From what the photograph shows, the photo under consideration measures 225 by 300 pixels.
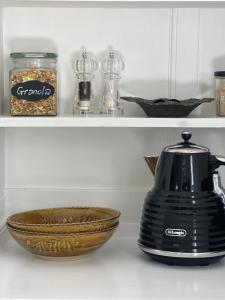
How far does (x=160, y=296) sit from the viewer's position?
1.46 m

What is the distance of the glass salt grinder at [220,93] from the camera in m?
1.90

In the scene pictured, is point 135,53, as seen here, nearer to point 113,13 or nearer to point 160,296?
point 113,13

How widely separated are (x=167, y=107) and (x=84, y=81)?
278 millimetres

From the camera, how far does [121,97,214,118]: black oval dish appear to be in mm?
1839

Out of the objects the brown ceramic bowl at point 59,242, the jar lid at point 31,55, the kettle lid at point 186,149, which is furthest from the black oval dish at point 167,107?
the brown ceramic bowl at point 59,242

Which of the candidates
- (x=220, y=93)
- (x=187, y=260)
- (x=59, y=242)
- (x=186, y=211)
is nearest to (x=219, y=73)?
(x=220, y=93)

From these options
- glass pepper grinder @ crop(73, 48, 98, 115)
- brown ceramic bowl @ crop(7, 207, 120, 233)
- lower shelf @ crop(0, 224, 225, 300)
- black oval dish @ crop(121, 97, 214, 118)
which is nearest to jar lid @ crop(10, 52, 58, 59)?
glass pepper grinder @ crop(73, 48, 98, 115)

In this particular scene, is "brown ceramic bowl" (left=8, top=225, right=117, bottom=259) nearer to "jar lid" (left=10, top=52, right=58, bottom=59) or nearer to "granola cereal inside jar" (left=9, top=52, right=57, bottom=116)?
→ "granola cereal inside jar" (left=9, top=52, right=57, bottom=116)

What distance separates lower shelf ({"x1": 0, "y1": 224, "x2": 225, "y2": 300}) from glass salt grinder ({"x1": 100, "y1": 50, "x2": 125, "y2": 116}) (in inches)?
17.1

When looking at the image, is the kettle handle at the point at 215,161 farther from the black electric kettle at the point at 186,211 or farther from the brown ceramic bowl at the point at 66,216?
the brown ceramic bowl at the point at 66,216

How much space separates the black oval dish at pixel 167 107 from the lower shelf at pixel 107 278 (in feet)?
1.29

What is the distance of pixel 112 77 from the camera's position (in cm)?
200

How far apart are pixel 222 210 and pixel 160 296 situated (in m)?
0.34

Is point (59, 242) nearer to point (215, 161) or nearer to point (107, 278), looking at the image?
point (107, 278)
